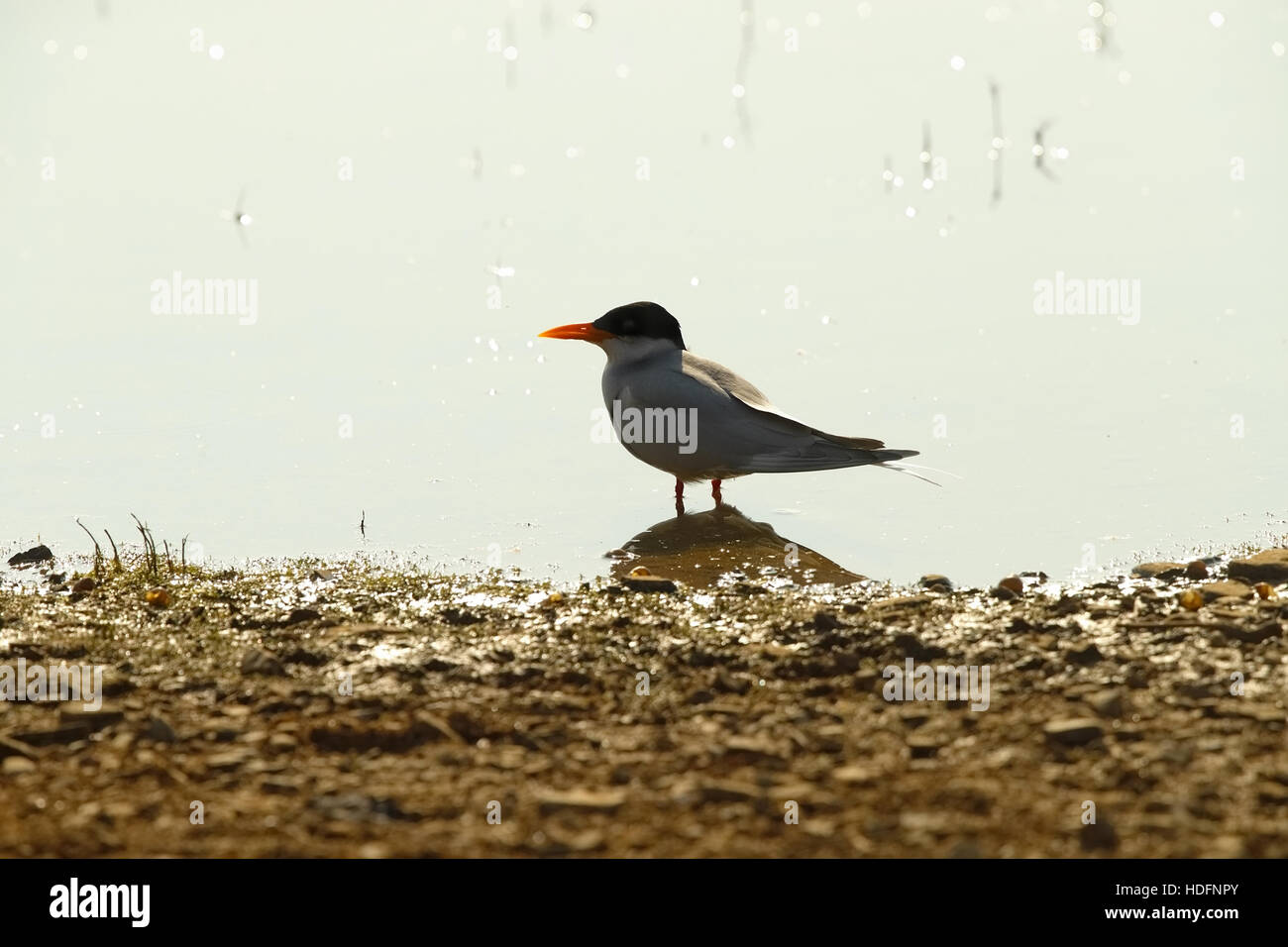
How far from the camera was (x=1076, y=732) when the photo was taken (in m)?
4.38

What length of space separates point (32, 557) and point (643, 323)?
343 centimetres

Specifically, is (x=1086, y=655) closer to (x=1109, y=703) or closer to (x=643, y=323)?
(x=1109, y=703)

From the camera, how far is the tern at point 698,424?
26.6 feet

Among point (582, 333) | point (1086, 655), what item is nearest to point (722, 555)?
point (582, 333)

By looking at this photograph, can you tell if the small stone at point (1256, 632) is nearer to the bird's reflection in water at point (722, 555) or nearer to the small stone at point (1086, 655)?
the small stone at point (1086, 655)

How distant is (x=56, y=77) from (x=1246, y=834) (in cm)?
1709

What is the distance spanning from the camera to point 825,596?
6.50 meters

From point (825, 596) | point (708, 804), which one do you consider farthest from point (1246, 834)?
point (825, 596)

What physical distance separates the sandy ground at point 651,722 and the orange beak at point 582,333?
269 centimetres

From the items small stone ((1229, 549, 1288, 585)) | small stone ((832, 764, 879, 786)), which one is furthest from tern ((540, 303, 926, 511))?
small stone ((832, 764, 879, 786))

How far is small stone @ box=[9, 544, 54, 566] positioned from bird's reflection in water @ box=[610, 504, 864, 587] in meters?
2.66

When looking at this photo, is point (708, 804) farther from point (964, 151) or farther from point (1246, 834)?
point (964, 151)

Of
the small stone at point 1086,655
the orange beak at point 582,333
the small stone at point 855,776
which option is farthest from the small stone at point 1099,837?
the orange beak at point 582,333

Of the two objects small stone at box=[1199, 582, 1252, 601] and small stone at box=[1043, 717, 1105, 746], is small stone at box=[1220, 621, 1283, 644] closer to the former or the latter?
small stone at box=[1199, 582, 1252, 601]
